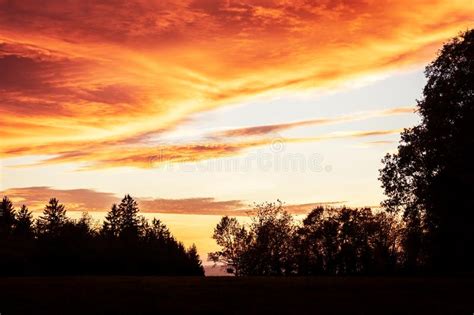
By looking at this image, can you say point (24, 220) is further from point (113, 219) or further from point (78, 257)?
point (78, 257)

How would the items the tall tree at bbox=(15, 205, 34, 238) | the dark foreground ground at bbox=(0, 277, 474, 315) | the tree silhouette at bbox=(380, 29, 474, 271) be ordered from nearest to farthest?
the dark foreground ground at bbox=(0, 277, 474, 315) < the tree silhouette at bbox=(380, 29, 474, 271) < the tall tree at bbox=(15, 205, 34, 238)

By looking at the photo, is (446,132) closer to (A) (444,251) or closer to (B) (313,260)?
(A) (444,251)

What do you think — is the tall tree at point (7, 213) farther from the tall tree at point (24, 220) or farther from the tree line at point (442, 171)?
the tree line at point (442, 171)

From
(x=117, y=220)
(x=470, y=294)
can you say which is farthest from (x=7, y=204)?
(x=470, y=294)

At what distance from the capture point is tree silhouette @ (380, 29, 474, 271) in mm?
38938

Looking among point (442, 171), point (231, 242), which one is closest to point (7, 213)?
point (231, 242)

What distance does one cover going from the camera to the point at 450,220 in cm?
4056

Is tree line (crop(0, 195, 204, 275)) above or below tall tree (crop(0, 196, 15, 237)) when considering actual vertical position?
below

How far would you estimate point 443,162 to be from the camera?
39.9 meters

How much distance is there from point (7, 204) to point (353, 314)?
142 meters

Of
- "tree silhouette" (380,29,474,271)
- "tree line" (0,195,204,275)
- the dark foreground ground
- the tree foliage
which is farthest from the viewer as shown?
the tree foliage

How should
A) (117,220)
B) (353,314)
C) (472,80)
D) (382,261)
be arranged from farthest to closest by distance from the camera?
(117,220)
(382,261)
(472,80)
(353,314)

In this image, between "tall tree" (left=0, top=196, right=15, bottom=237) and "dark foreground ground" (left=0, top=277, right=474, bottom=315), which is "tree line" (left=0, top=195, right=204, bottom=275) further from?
"tall tree" (left=0, top=196, right=15, bottom=237)

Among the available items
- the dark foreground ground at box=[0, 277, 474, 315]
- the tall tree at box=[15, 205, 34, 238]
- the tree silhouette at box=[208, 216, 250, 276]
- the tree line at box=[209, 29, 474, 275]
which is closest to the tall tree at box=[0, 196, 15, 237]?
the tall tree at box=[15, 205, 34, 238]
